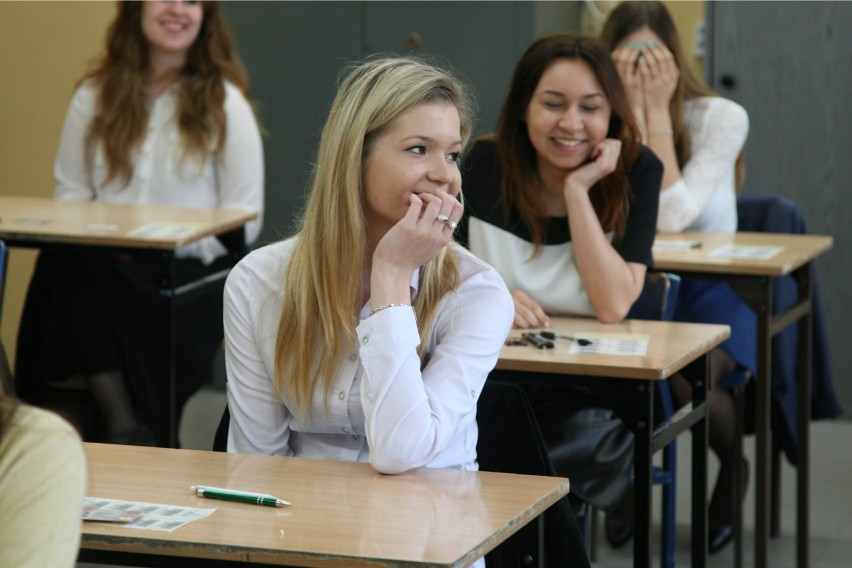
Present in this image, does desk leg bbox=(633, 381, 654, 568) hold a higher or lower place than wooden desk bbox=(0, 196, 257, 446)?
lower

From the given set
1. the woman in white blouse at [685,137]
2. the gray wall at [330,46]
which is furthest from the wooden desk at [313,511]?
the gray wall at [330,46]

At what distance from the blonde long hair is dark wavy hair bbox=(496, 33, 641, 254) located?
1.14 meters

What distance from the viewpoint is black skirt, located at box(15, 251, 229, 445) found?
4.12 metres

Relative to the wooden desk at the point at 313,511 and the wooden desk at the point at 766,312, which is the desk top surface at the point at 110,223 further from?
the wooden desk at the point at 313,511

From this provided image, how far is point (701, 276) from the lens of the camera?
356cm

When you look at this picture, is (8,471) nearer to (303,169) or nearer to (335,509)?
(335,509)

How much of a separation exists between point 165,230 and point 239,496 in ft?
7.00

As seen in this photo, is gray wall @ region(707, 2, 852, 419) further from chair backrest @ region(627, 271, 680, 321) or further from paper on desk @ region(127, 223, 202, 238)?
paper on desk @ region(127, 223, 202, 238)

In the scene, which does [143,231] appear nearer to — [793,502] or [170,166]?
[170,166]

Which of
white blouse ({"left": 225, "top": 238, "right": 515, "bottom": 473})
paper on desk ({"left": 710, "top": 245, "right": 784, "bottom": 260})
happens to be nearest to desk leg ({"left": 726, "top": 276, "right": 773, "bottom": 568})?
paper on desk ({"left": 710, "top": 245, "right": 784, "bottom": 260})

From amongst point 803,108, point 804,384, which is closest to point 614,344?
point 804,384

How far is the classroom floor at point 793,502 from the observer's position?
3.83 meters

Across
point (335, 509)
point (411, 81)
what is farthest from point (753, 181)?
point (335, 509)

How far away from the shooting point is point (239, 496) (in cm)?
173
